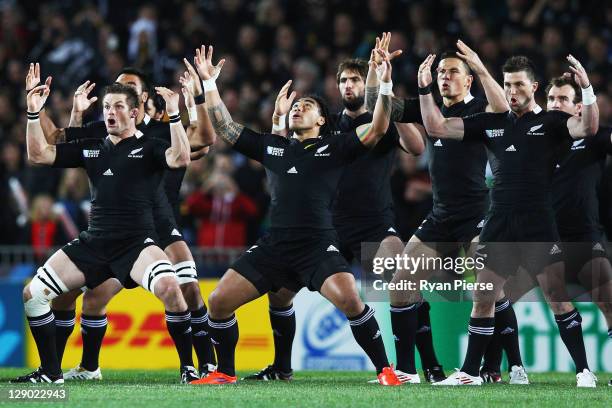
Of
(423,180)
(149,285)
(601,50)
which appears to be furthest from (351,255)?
(601,50)

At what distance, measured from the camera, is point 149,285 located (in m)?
10.5

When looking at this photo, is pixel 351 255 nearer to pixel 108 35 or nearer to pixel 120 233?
pixel 120 233

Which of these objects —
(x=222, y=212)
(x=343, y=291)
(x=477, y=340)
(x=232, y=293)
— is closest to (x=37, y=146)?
(x=232, y=293)

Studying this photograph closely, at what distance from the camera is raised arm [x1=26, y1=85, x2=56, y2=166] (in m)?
10.8

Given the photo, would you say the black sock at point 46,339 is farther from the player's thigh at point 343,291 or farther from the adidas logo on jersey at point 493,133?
the adidas logo on jersey at point 493,133

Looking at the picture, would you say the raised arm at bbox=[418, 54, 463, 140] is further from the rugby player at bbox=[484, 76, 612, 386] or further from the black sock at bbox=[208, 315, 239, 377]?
the black sock at bbox=[208, 315, 239, 377]

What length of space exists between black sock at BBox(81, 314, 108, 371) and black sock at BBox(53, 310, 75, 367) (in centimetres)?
14

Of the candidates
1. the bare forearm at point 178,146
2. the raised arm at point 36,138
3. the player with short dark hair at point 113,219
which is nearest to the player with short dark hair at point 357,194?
the player with short dark hair at point 113,219

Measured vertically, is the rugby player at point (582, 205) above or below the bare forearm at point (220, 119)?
below

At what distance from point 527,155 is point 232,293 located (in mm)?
2739

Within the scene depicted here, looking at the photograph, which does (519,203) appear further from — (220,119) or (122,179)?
(122,179)

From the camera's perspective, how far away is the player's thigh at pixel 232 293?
1065 cm

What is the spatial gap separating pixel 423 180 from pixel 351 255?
12.9 ft

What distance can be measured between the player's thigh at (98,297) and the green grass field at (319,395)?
68cm
